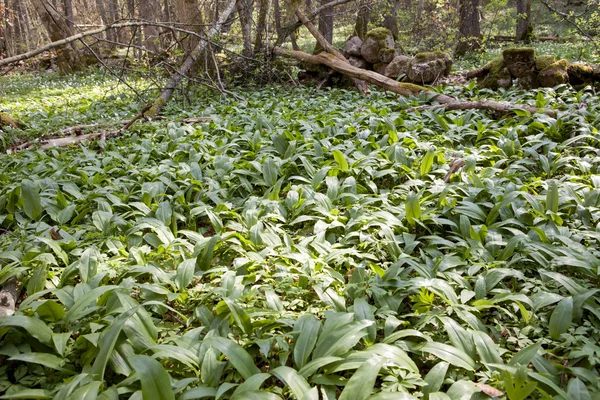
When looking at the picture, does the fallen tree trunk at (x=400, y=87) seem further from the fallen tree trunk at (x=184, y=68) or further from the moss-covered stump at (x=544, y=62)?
the moss-covered stump at (x=544, y=62)

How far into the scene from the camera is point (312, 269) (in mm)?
2650

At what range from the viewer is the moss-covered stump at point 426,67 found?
26.8 feet

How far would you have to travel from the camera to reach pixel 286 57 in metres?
9.76

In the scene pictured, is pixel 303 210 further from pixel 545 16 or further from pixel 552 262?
pixel 545 16

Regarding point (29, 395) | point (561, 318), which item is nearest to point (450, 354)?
point (561, 318)

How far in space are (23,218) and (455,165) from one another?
4054mm

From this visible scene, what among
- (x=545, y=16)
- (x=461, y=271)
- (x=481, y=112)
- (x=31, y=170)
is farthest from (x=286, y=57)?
(x=545, y=16)

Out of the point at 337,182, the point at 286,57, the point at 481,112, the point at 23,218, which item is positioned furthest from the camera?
the point at 286,57

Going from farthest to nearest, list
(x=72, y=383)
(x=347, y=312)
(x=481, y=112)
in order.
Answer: (x=481, y=112) → (x=347, y=312) → (x=72, y=383)

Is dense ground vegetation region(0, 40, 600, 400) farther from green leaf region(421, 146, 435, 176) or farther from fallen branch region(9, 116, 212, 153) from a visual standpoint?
fallen branch region(9, 116, 212, 153)

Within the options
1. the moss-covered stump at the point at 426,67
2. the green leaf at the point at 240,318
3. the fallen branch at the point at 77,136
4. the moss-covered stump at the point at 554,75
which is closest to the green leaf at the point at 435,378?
the green leaf at the point at 240,318

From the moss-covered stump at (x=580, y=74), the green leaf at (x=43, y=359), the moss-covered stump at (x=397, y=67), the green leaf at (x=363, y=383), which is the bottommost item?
the green leaf at (x=363, y=383)

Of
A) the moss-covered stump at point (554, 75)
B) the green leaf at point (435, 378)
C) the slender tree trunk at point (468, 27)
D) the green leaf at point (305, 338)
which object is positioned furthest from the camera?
the slender tree trunk at point (468, 27)

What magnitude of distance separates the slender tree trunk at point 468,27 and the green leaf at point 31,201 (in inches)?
509
